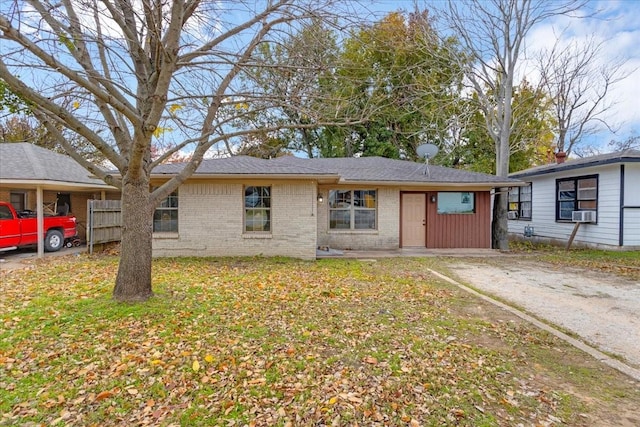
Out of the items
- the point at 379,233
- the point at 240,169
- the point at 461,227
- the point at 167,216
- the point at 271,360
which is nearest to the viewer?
the point at 271,360

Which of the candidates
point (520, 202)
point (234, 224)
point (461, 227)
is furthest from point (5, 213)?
point (520, 202)

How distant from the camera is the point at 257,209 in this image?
1038cm

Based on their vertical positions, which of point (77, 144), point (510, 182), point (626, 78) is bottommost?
point (510, 182)

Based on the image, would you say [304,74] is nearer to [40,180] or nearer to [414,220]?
[414,220]

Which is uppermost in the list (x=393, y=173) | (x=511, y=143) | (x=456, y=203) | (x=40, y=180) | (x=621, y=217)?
(x=511, y=143)

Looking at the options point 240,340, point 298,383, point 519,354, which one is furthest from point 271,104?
point 519,354

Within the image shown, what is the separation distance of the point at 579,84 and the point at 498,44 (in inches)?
480

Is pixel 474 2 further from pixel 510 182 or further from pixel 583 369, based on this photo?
pixel 583 369

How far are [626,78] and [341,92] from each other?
1945 cm

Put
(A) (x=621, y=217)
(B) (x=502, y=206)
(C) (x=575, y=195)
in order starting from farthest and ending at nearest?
(B) (x=502, y=206), (C) (x=575, y=195), (A) (x=621, y=217)

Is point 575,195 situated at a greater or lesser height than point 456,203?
greater

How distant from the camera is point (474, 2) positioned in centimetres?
1291

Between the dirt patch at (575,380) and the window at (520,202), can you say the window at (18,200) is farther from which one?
the window at (520,202)

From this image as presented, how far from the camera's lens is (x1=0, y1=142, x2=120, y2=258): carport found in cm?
1009
